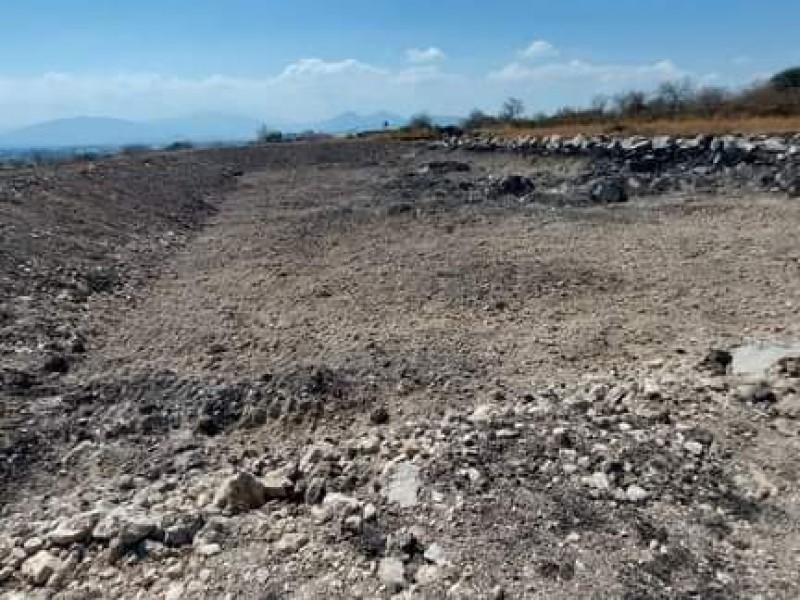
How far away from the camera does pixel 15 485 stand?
18.0ft

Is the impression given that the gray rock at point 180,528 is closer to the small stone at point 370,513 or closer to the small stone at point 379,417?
the small stone at point 370,513

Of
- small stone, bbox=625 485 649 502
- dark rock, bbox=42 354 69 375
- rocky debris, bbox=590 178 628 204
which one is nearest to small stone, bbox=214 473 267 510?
small stone, bbox=625 485 649 502

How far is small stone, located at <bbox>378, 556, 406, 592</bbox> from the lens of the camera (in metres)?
3.73

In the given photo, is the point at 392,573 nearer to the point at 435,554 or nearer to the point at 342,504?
the point at 435,554

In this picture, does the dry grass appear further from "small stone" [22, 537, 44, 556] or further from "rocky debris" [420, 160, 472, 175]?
"small stone" [22, 537, 44, 556]

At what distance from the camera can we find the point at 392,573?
12.5ft

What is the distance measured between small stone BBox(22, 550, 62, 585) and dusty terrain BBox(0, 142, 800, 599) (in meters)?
0.01

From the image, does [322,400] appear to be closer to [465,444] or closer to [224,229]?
[465,444]

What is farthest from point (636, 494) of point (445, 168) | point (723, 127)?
point (723, 127)

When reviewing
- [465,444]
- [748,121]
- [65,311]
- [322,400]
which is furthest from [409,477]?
[748,121]

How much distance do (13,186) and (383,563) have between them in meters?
16.1

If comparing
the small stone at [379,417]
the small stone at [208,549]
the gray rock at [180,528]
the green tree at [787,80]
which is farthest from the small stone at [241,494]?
the green tree at [787,80]

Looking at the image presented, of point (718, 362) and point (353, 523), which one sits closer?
point (353, 523)

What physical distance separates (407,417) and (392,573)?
232cm
